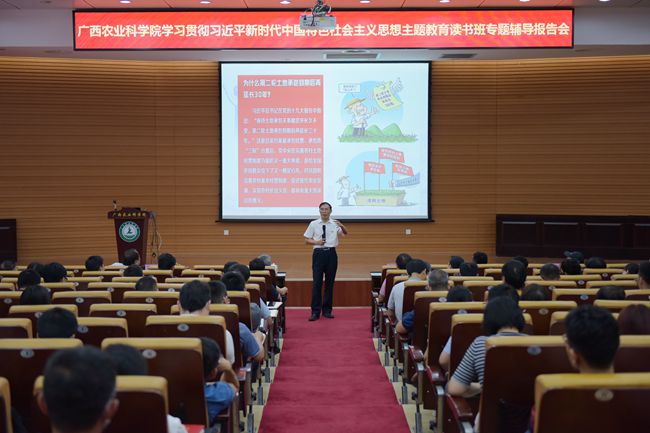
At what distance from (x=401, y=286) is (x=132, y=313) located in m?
2.36

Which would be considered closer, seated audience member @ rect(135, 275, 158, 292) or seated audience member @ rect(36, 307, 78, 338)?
seated audience member @ rect(36, 307, 78, 338)

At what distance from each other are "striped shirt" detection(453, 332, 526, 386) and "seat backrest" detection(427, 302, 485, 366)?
2.68 feet

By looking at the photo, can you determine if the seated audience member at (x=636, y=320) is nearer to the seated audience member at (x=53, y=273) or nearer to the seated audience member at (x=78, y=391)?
the seated audience member at (x=78, y=391)

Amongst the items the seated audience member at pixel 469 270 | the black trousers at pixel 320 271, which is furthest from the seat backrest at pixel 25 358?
the black trousers at pixel 320 271

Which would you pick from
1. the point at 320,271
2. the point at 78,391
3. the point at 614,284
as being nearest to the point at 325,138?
the point at 320,271

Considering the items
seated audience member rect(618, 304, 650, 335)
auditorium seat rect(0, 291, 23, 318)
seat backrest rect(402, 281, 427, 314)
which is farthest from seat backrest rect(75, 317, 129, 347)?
seat backrest rect(402, 281, 427, 314)

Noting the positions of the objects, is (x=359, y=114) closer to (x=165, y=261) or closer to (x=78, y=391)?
(x=165, y=261)

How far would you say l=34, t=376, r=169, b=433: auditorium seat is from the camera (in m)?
2.24

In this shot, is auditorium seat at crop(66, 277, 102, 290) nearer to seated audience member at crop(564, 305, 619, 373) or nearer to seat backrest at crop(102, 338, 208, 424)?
seat backrest at crop(102, 338, 208, 424)

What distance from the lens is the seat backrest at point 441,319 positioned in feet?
13.8

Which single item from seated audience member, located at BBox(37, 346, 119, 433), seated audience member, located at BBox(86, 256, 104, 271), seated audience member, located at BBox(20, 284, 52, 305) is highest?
seated audience member, located at BBox(37, 346, 119, 433)

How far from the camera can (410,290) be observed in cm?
573

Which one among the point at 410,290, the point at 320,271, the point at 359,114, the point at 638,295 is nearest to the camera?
the point at 638,295

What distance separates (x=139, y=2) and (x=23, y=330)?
755 cm
